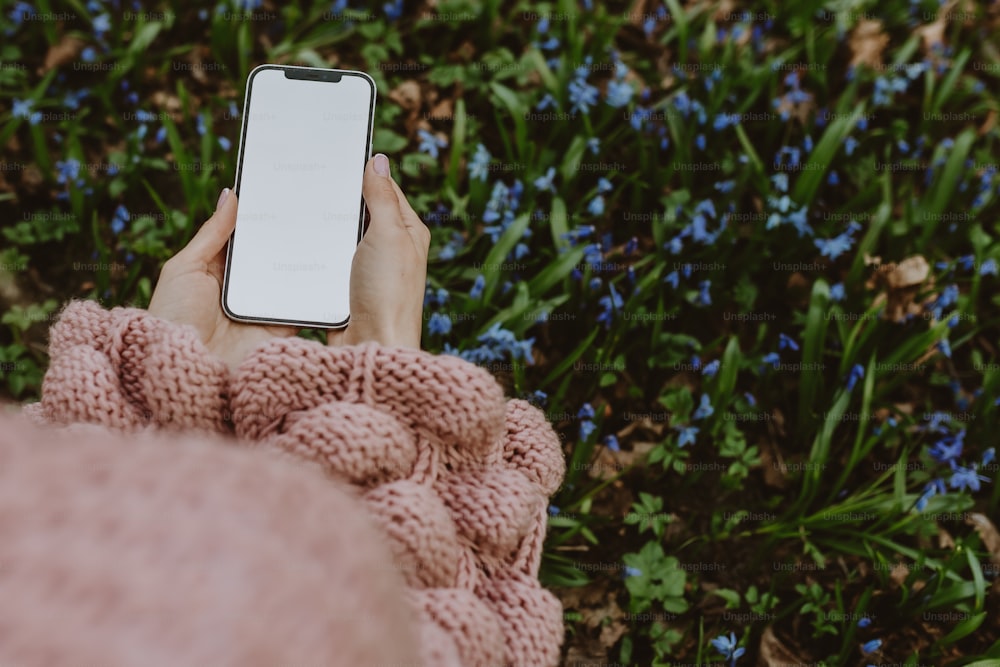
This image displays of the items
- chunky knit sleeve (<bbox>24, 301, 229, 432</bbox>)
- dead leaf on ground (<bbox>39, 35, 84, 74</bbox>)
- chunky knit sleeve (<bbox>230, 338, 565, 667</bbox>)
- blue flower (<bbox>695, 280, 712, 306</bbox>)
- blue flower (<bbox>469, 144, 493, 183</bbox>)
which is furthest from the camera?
dead leaf on ground (<bbox>39, 35, 84, 74</bbox>)

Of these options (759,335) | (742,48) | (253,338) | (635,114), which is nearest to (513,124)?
(635,114)

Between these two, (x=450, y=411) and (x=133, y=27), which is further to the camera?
(x=133, y=27)

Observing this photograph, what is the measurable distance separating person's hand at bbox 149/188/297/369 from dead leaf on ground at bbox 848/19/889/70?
2.60 m

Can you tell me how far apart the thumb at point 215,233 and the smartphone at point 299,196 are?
0.03 metres

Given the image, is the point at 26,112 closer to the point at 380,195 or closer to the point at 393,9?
the point at 393,9

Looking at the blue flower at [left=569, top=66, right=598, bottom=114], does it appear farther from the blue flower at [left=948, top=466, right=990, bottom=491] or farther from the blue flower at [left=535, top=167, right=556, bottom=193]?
the blue flower at [left=948, top=466, right=990, bottom=491]

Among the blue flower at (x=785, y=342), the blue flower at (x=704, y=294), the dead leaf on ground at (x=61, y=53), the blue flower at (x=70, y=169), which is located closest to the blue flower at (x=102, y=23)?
the dead leaf on ground at (x=61, y=53)

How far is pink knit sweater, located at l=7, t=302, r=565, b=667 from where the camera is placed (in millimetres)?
592

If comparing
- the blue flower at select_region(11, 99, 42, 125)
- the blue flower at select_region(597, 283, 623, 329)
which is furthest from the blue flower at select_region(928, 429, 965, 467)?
the blue flower at select_region(11, 99, 42, 125)

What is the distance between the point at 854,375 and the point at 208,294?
188 centimetres

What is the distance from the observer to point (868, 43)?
2.87m

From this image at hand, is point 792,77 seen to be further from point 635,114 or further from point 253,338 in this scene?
point 253,338

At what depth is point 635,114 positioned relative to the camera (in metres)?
2.40

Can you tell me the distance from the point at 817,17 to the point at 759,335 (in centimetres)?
152
